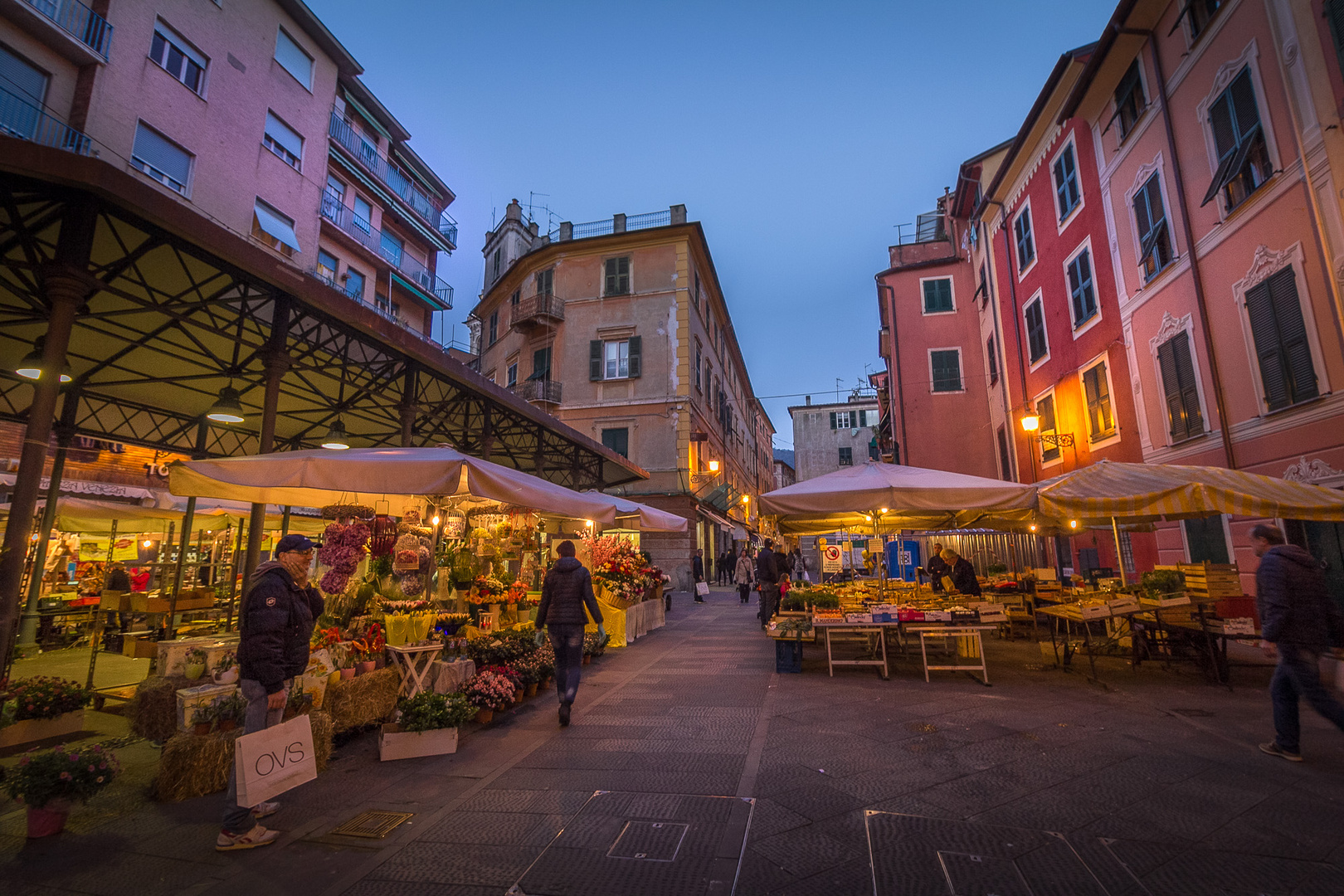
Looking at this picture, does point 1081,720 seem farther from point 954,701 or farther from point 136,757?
point 136,757

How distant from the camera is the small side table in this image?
18.8 feet

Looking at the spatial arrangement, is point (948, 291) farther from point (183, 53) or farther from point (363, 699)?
point (183, 53)

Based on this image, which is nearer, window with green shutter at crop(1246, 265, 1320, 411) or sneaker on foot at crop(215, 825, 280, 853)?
sneaker on foot at crop(215, 825, 280, 853)

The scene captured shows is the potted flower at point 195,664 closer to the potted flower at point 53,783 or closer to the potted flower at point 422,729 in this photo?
the potted flower at point 53,783

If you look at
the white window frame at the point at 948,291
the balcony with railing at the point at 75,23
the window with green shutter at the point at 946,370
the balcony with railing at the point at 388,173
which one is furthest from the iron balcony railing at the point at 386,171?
the window with green shutter at the point at 946,370

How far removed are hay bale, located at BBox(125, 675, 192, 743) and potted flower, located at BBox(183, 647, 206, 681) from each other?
0.09m

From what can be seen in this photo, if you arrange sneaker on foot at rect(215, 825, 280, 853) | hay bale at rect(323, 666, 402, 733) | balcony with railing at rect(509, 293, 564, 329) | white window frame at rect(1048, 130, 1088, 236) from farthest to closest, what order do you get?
balcony with railing at rect(509, 293, 564, 329) → white window frame at rect(1048, 130, 1088, 236) → hay bale at rect(323, 666, 402, 733) → sneaker on foot at rect(215, 825, 280, 853)

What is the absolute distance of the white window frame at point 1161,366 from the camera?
9.91 m

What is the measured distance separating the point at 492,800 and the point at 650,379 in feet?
68.9

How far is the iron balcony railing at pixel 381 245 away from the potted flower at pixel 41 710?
17.6 meters

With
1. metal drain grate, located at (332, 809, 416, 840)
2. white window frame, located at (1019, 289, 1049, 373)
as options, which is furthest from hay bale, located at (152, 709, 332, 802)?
white window frame, located at (1019, 289, 1049, 373)

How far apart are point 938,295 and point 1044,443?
9.71 meters

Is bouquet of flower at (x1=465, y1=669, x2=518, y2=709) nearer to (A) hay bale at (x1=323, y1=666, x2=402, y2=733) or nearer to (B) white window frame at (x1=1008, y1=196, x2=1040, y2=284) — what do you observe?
(A) hay bale at (x1=323, y1=666, x2=402, y2=733)

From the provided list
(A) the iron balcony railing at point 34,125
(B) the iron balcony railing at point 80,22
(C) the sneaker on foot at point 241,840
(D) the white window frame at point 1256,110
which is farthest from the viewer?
(B) the iron balcony railing at point 80,22
